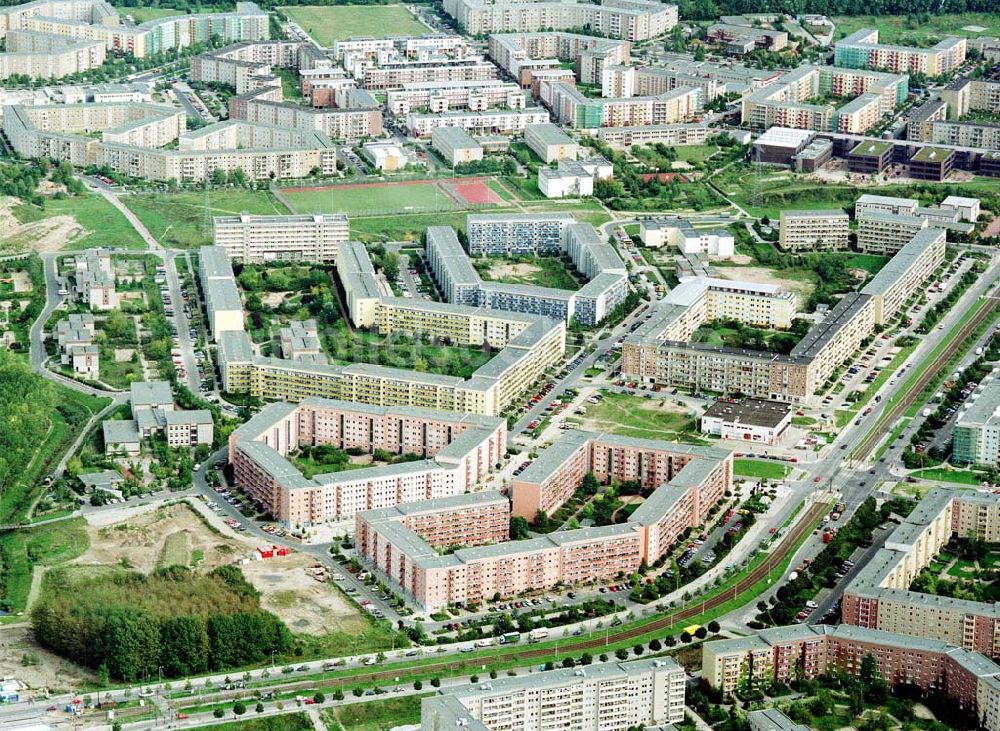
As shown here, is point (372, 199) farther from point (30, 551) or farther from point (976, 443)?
point (30, 551)

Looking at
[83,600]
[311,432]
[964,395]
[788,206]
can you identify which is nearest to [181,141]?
[788,206]

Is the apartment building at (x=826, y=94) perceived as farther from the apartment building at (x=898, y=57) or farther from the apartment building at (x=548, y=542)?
the apartment building at (x=548, y=542)

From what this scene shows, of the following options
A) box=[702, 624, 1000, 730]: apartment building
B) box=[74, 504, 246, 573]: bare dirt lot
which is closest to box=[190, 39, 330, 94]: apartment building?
box=[74, 504, 246, 573]: bare dirt lot

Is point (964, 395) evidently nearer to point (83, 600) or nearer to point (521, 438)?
point (521, 438)

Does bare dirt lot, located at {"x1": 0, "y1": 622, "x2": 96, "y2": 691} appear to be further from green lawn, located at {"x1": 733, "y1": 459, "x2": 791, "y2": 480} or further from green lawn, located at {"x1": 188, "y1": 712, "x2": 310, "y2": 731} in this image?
green lawn, located at {"x1": 733, "y1": 459, "x2": 791, "y2": 480}

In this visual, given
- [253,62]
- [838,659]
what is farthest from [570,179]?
[838,659]

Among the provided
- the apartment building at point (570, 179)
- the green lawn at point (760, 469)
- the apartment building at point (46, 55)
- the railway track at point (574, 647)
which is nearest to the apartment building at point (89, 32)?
the apartment building at point (46, 55)
